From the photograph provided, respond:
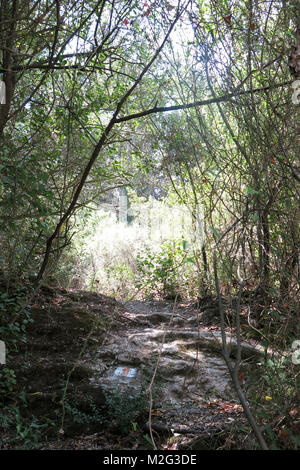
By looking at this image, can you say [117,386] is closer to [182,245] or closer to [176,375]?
[176,375]

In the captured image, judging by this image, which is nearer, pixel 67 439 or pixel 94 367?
pixel 67 439

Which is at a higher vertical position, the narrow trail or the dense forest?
the dense forest

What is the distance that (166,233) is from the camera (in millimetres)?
7223

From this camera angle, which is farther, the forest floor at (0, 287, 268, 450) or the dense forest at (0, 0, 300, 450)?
the forest floor at (0, 287, 268, 450)

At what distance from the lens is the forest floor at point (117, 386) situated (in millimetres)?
2381

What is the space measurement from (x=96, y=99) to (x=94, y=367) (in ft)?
7.56

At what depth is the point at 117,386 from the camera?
2.87m

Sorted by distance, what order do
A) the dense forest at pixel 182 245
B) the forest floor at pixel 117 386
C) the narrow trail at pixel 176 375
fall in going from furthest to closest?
the narrow trail at pixel 176 375, the forest floor at pixel 117 386, the dense forest at pixel 182 245

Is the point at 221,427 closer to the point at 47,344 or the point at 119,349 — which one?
the point at 119,349

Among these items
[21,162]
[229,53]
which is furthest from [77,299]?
[229,53]

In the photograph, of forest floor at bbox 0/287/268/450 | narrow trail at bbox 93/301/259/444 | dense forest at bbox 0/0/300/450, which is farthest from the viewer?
narrow trail at bbox 93/301/259/444

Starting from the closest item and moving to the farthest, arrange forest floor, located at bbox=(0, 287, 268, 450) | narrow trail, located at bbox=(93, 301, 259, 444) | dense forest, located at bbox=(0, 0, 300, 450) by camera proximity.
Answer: dense forest, located at bbox=(0, 0, 300, 450) → forest floor, located at bbox=(0, 287, 268, 450) → narrow trail, located at bbox=(93, 301, 259, 444)

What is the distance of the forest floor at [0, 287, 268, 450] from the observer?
2.38m

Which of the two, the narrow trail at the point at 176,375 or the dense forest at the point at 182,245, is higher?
the dense forest at the point at 182,245
